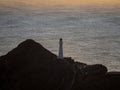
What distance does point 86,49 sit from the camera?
9.20m

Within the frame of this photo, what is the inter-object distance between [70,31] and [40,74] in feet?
32.3

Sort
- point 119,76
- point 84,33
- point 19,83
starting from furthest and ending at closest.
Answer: point 84,33
point 119,76
point 19,83

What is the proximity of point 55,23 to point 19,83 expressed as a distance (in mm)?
11571

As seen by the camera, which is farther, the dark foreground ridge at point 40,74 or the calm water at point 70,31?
the calm water at point 70,31

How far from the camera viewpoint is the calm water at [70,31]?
881 centimetres

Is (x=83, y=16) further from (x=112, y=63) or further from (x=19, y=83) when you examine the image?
(x=19, y=83)

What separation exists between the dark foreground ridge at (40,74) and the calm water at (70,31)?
5.02 metres

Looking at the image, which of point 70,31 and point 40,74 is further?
point 70,31

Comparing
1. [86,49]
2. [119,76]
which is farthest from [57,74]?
[86,49]

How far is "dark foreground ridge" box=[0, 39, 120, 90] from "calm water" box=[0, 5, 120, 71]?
5.02 m

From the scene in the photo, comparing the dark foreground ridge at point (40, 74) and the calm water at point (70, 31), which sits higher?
the dark foreground ridge at point (40, 74)

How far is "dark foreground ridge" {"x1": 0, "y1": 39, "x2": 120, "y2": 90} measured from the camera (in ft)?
7.50

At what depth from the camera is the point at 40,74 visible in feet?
7.52

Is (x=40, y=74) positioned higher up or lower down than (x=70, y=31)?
higher up
